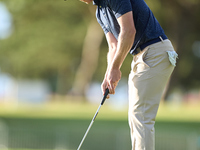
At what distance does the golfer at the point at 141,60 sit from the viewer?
185 inches

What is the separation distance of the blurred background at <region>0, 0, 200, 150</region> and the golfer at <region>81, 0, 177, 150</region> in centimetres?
772

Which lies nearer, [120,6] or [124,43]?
[120,6]

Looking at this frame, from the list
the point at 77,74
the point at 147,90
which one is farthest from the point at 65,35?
the point at 147,90

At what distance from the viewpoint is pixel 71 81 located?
186 ft

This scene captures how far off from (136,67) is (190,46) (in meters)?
29.9

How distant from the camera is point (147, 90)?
477cm

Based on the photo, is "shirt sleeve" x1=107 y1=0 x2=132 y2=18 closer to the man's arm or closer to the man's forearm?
the man's arm

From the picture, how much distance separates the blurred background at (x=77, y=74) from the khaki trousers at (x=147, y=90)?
7707 mm

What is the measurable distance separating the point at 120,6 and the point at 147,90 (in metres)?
0.89

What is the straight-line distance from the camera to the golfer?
4.69m

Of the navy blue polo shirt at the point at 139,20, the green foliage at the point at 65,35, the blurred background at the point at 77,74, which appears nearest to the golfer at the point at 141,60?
the navy blue polo shirt at the point at 139,20

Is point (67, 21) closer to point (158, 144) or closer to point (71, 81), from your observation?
point (71, 81)

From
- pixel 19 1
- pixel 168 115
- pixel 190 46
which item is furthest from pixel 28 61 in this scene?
pixel 19 1

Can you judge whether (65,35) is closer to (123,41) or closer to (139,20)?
(139,20)
